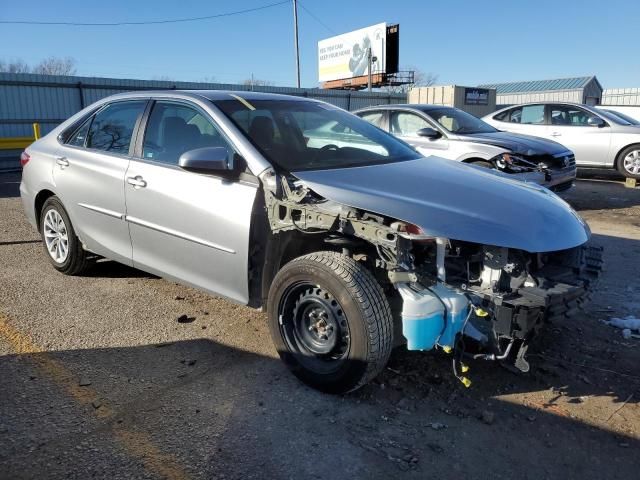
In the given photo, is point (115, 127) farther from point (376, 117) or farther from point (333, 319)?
point (376, 117)

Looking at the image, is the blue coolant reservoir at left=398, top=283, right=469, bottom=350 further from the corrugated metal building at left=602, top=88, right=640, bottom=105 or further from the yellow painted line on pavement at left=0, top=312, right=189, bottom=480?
the corrugated metal building at left=602, top=88, right=640, bottom=105

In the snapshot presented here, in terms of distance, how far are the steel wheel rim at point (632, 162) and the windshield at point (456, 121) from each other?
4233 millimetres

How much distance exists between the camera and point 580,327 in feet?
13.4

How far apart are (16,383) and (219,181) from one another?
1.70 metres

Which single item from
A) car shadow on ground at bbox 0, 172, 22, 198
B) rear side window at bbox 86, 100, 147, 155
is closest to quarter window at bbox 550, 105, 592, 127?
rear side window at bbox 86, 100, 147, 155

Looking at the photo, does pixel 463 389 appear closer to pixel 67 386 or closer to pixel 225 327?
pixel 225 327

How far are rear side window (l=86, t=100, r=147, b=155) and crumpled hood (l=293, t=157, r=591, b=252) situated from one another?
172 centimetres

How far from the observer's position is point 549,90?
4369 cm

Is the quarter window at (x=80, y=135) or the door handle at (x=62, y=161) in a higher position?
the quarter window at (x=80, y=135)

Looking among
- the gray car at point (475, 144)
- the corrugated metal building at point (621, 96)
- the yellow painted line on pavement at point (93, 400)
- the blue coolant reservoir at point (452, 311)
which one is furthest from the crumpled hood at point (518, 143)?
the corrugated metal building at point (621, 96)

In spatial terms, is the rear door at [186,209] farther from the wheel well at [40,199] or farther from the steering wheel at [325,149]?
the wheel well at [40,199]

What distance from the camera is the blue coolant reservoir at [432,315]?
2.78m

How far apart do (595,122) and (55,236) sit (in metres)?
10.9

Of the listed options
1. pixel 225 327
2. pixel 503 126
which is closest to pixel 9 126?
pixel 503 126
